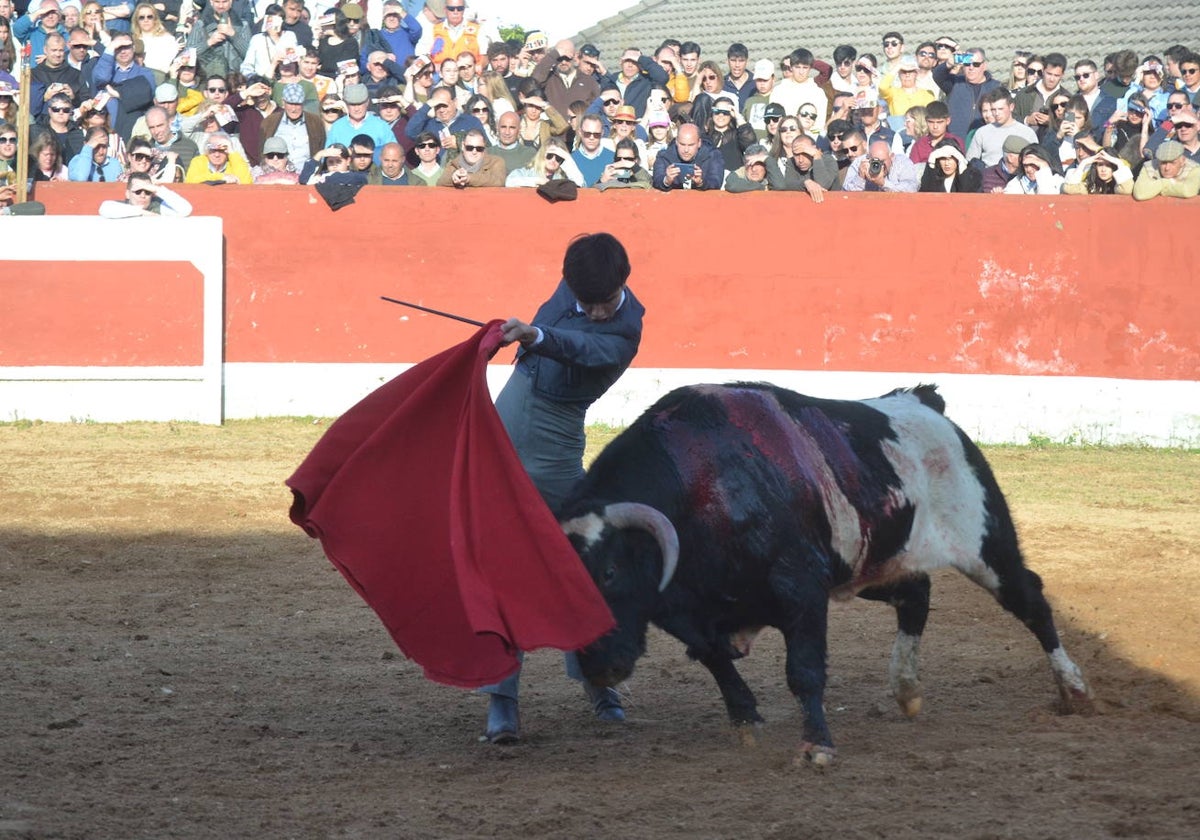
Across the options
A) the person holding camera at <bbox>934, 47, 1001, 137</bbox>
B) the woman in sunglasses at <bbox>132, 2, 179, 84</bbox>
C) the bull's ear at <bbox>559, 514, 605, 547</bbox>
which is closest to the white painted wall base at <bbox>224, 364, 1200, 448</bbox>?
the person holding camera at <bbox>934, 47, 1001, 137</bbox>

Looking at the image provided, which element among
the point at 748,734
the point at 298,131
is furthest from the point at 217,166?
the point at 748,734

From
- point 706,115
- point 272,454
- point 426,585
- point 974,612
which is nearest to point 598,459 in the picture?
point 426,585

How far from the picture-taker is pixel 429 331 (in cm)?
1151

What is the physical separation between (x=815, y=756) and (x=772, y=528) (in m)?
0.63

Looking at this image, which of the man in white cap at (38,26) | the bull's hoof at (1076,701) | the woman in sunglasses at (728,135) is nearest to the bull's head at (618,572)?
the bull's hoof at (1076,701)

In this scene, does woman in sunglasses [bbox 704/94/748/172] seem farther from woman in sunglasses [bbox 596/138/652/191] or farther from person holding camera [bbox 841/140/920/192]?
person holding camera [bbox 841/140/920/192]

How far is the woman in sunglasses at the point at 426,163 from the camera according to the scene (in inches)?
461

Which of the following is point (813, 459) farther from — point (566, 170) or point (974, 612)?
point (566, 170)

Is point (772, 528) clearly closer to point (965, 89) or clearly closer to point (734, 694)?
point (734, 694)

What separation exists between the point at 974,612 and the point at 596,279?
294 cm

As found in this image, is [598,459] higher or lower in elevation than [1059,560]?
higher

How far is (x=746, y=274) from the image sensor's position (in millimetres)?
11484

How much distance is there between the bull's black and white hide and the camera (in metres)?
4.16

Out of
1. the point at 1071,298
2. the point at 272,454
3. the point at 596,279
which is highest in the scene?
the point at 596,279
